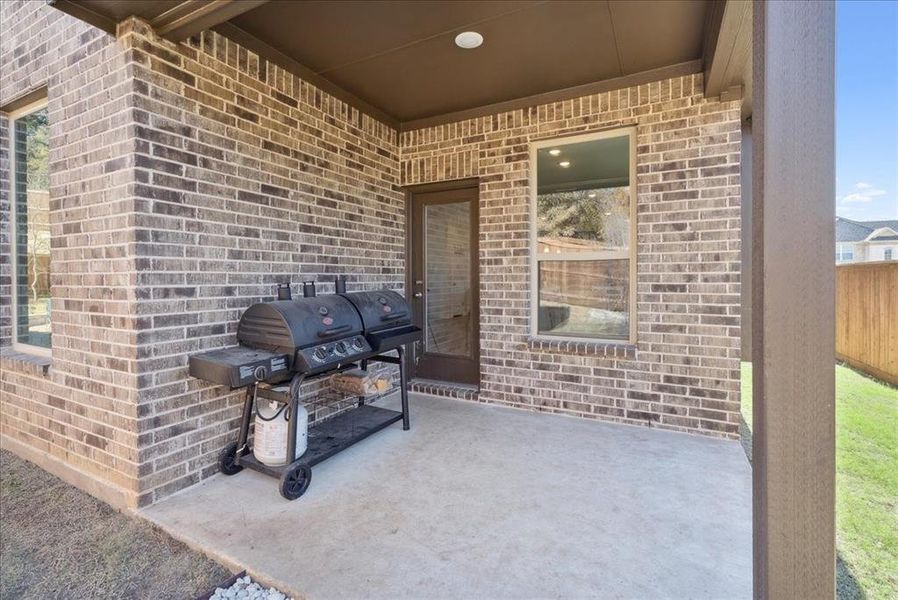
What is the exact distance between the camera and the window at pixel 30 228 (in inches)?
133

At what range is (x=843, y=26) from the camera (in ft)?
3.87

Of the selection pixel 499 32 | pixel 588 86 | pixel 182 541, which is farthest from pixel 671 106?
pixel 182 541

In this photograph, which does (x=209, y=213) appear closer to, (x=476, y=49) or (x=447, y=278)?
(x=476, y=49)

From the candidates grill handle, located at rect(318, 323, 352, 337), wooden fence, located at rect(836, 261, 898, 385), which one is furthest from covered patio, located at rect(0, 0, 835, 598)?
wooden fence, located at rect(836, 261, 898, 385)

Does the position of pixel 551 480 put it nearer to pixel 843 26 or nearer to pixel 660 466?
pixel 660 466

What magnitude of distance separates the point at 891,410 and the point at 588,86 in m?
3.12

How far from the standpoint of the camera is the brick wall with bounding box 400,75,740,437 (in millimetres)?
3496

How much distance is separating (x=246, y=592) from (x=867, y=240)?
8.78 feet

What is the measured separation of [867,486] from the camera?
237 cm

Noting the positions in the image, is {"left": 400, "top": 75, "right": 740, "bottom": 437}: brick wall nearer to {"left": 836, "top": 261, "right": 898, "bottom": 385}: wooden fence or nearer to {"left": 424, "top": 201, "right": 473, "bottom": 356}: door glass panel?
{"left": 424, "top": 201, "right": 473, "bottom": 356}: door glass panel

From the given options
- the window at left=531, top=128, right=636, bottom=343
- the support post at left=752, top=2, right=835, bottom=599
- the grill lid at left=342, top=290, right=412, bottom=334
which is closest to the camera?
the support post at left=752, top=2, right=835, bottom=599

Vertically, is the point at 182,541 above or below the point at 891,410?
below

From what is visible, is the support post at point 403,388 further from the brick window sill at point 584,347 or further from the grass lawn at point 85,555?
the grass lawn at point 85,555

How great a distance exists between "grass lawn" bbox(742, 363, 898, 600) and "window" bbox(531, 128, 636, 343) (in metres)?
1.62
